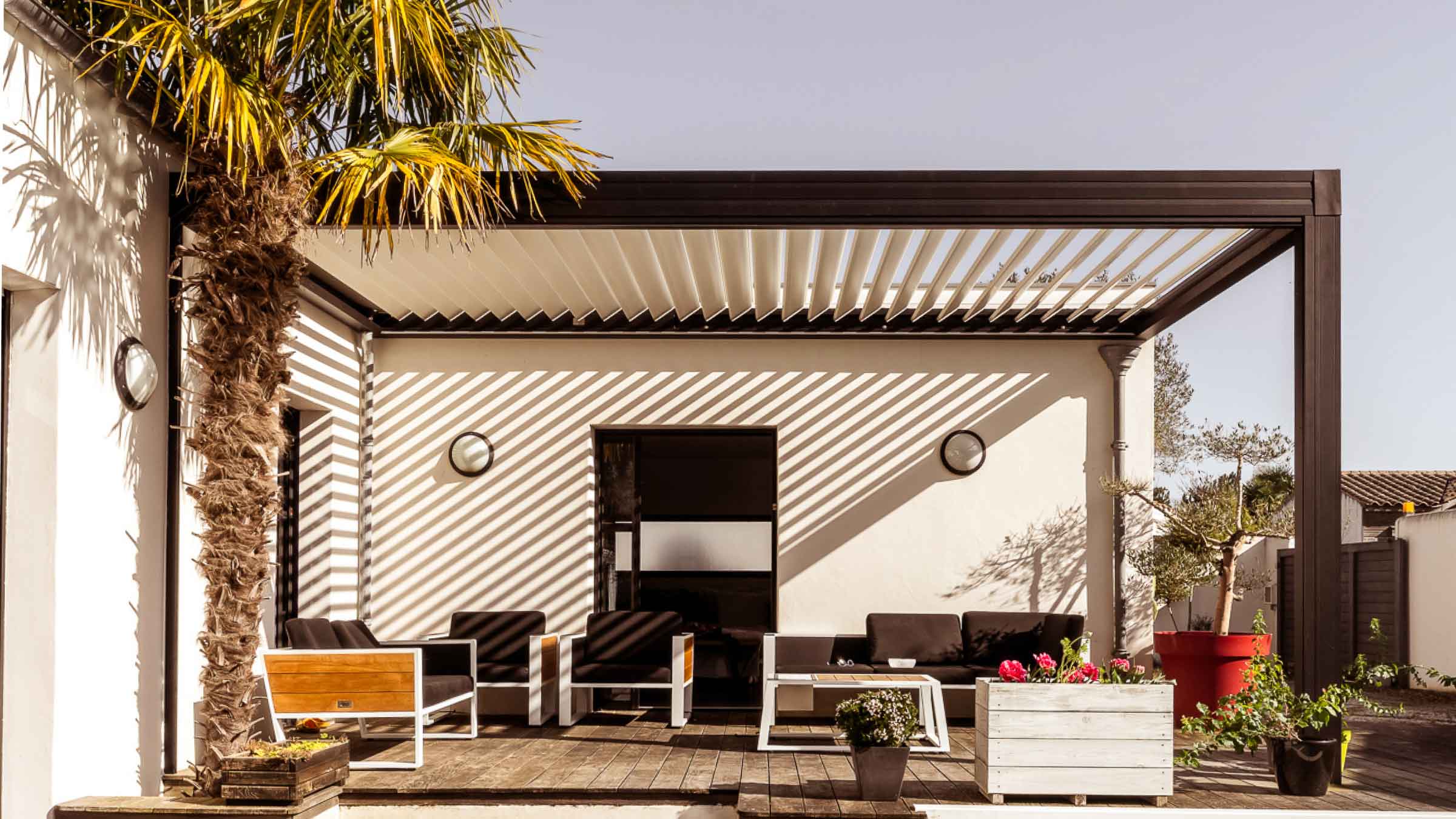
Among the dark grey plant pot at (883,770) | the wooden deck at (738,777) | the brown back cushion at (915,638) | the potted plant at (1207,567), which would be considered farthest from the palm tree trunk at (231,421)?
the potted plant at (1207,567)

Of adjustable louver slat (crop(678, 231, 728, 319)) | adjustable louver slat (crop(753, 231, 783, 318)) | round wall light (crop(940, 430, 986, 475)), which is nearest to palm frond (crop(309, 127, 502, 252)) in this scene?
adjustable louver slat (crop(678, 231, 728, 319))

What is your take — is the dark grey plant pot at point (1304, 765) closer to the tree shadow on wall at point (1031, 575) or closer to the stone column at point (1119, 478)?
the stone column at point (1119, 478)

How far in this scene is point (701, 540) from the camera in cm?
1011

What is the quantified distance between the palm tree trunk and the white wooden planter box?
11.1ft

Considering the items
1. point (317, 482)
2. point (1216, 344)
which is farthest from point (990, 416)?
point (1216, 344)

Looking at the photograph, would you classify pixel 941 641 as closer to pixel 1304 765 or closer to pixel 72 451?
pixel 1304 765

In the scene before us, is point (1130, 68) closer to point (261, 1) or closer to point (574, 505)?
point (574, 505)

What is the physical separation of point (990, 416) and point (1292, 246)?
341cm

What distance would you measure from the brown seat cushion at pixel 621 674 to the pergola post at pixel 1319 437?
3.88m

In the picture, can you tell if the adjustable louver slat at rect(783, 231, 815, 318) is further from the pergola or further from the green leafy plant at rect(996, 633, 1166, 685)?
the green leafy plant at rect(996, 633, 1166, 685)

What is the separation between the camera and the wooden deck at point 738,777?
5.68m

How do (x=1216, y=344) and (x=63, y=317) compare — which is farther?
(x=1216, y=344)

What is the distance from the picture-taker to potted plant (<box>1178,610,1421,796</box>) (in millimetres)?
5766

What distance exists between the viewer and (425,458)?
31.3ft
